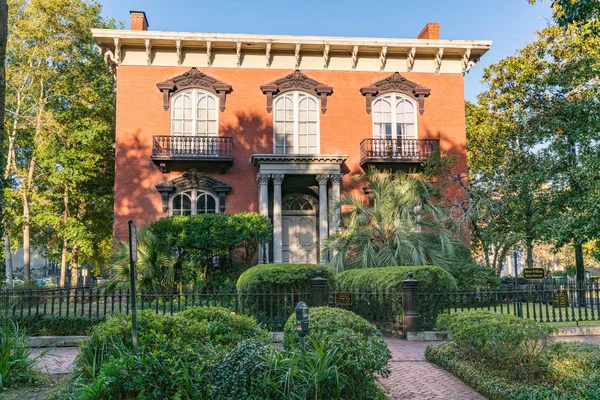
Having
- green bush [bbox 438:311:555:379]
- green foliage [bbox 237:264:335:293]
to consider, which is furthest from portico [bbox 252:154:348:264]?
green bush [bbox 438:311:555:379]

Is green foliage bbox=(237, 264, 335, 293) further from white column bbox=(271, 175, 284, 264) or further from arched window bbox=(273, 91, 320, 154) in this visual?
arched window bbox=(273, 91, 320, 154)

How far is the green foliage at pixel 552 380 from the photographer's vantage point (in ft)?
18.9

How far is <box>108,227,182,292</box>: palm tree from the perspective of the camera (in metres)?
15.5

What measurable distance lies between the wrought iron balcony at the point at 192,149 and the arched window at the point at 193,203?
4.38ft

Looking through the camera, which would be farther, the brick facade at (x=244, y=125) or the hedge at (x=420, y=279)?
the brick facade at (x=244, y=125)

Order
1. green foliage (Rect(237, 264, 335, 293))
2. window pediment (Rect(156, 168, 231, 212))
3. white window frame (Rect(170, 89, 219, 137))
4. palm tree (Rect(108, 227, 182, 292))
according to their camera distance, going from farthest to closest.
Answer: white window frame (Rect(170, 89, 219, 137)) → window pediment (Rect(156, 168, 231, 212)) → palm tree (Rect(108, 227, 182, 292)) → green foliage (Rect(237, 264, 335, 293))

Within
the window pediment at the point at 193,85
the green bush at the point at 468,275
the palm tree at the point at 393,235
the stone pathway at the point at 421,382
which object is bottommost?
the stone pathway at the point at 421,382

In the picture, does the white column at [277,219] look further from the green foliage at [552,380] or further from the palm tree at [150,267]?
the green foliage at [552,380]

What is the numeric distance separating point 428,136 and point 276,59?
7351 millimetres

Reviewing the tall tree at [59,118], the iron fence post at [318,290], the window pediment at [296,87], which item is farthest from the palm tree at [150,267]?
the tall tree at [59,118]

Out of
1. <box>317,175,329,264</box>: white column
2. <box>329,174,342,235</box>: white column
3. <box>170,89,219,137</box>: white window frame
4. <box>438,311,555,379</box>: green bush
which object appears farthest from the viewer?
<box>170,89,219,137</box>: white window frame

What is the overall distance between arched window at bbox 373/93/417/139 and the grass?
58.6 ft

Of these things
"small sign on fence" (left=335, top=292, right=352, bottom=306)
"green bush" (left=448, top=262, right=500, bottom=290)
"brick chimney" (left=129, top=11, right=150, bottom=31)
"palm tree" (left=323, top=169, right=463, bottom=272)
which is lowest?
"small sign on fence" (left=335, top=292, right=352, bottom=306)

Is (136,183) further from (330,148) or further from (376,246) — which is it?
(376,246)
